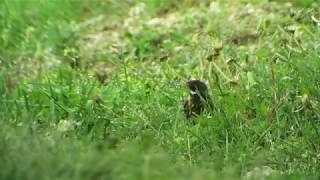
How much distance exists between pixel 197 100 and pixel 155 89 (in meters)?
0.66

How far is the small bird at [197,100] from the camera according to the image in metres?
4.78

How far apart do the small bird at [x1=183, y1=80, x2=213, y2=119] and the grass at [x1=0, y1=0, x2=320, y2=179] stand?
8 centimetres

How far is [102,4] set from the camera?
781 cm

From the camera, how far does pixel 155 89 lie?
5422 millimetres

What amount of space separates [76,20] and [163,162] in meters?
4.75

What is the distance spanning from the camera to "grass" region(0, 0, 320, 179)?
3.06 metres

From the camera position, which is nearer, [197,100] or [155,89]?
[197,100]

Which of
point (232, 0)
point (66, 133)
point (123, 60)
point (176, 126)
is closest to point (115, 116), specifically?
point (176, 126)

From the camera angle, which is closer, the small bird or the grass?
the grass

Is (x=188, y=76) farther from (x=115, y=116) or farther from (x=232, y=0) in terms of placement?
(x=232, y=0)

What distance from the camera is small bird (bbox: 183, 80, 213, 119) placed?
188 inches

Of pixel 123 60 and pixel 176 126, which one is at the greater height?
pixel 123 60

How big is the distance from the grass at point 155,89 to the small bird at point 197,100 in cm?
8

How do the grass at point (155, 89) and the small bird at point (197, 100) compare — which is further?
the small bird at point (197, 100)
